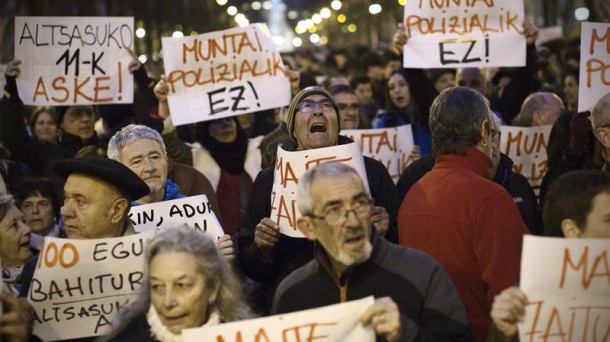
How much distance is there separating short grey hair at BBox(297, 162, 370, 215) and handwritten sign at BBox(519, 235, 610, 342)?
80 centimetres

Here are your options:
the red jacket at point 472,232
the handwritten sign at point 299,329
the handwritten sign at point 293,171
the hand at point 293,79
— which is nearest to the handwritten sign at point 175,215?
the handwritten sign at point 293,171

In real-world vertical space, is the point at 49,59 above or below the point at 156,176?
above

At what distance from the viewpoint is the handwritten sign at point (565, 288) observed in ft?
16.8

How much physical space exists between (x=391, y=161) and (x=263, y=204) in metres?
3.40

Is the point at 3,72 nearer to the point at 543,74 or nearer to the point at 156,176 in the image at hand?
the point at 156,176

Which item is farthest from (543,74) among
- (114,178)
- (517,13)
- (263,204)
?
(114,178)

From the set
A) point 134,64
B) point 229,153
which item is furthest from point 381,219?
point 134,64

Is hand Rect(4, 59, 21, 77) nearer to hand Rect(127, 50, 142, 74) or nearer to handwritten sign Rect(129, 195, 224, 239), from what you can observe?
hand Rect(127, 50, 142, 74)

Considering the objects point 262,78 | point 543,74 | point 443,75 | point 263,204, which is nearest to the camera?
point 263,204

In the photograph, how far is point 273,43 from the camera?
1065cm

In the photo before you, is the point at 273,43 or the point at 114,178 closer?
the point at 114,178

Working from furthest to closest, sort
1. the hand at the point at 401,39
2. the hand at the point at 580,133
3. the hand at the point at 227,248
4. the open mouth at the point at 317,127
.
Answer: the hand at the point at 401,39 < the hand at the point at 580,133 < the open mouth at the point at 317,127 < the hand at the point at 227,248

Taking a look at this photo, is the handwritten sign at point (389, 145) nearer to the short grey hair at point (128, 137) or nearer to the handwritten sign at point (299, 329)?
the short grey hair at point (128, 137)

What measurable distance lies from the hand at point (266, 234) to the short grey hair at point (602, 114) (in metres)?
1.92
